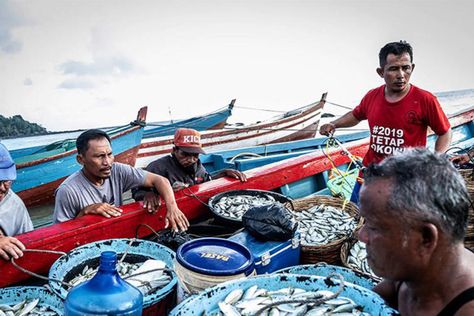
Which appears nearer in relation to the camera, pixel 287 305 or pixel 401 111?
pixel 287 305

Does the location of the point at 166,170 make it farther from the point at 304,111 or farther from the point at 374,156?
the point at 304,111

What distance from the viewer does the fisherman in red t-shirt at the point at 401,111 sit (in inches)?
143

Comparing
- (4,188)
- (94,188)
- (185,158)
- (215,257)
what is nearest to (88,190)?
(94,188)

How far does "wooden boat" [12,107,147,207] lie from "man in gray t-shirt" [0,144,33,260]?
22.7 ft

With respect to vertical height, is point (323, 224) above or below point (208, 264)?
below

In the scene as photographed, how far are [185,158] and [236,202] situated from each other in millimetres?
1188

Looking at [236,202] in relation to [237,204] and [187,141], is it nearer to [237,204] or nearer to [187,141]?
[237,204]

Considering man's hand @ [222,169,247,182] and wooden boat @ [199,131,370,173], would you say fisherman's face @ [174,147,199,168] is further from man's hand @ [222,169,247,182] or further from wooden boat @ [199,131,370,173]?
wooden boat @ [199,131,370,173]

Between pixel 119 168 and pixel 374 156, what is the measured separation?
2948 millimetres

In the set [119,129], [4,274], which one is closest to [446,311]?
[4,274]

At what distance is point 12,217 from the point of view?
3424 millimetres

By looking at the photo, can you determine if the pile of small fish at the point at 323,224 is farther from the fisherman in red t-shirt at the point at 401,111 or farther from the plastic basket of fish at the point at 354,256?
the fisherman in red t-shirt at the point at 401,111

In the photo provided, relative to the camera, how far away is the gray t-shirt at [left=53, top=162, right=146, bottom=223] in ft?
12.3

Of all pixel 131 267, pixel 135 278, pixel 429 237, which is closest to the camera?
pixel 429 237
